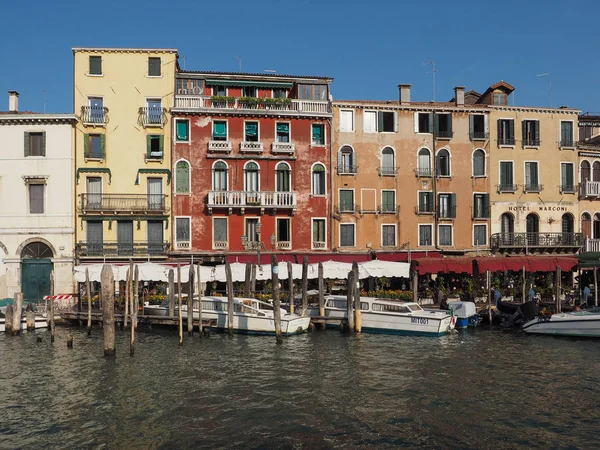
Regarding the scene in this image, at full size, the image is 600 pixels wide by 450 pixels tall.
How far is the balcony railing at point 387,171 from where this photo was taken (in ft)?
132

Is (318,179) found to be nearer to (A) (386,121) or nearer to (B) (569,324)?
(A) (386,121)

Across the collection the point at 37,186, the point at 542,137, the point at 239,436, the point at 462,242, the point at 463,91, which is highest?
the point at 463,91

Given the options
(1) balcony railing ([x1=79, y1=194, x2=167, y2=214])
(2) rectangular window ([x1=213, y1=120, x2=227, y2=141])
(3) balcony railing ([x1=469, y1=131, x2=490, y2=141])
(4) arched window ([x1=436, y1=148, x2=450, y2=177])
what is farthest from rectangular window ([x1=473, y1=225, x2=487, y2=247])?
(1) balcony railing ([x1=79, y1=194, x2=167, y2=214])

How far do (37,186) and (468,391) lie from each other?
29486 millimetres

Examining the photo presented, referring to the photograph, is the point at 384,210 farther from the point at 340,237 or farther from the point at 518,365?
the point at 518,365

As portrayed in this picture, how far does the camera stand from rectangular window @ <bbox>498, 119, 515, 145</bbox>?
41.6 meters

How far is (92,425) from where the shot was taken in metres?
15.6

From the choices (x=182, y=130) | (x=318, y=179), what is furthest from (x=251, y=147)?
(x=318, y=179)

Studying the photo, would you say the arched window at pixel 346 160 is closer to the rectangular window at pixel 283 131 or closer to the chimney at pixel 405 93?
the rectangular window at pixel 283 131

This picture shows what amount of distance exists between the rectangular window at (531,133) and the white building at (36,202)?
30276 mm

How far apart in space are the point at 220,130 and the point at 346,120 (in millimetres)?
8502

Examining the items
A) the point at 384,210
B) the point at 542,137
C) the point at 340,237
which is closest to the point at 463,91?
the point at 542,137

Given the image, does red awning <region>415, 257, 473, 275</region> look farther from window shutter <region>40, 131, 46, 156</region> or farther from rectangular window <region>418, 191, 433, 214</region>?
window shutter <region>40, 131, 46, 156</region>

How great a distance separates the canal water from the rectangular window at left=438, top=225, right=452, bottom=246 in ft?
47.2
